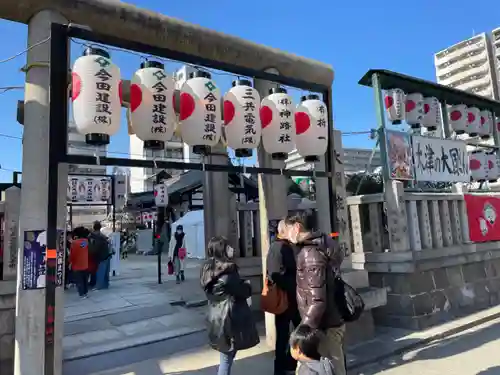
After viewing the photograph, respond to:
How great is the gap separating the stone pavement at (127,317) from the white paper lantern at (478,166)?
811 cm

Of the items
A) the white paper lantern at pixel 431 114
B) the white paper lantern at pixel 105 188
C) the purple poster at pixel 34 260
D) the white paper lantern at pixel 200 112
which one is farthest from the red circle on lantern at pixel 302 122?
the white paper lantern at pixel 105 188

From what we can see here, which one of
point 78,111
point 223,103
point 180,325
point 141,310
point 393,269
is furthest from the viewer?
point 141,310

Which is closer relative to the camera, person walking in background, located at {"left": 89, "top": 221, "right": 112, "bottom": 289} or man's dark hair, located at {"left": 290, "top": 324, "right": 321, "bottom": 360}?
man's dark hair, located at {"left": 290, "top": 324, "right": 321, "bottom": 360}

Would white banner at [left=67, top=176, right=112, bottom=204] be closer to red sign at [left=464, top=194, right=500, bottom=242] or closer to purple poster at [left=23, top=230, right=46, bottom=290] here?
purple poster at [left=23, top=230, right=46, bottom=290]

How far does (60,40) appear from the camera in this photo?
418cm

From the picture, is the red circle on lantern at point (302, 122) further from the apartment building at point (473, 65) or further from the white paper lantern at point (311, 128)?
the apartment building at point (473, 65)

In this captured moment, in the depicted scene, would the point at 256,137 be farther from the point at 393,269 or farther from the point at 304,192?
the point at 304,192

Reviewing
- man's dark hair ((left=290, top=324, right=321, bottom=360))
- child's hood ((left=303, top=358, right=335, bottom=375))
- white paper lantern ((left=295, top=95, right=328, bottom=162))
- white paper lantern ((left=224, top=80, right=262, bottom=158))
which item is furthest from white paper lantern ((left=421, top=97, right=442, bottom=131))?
child's hood ((left=303, top=358, right=335, bottom=375))

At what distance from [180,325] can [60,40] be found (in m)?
5.11

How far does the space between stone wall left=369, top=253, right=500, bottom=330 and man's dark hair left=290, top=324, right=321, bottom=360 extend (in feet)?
15.7

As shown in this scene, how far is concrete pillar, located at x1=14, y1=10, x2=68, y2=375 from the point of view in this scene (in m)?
3.98

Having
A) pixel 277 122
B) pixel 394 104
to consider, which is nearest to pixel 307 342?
pixel 277 122

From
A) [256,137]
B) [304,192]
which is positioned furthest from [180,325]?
[304,192]

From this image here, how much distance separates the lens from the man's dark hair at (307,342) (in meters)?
3.32
